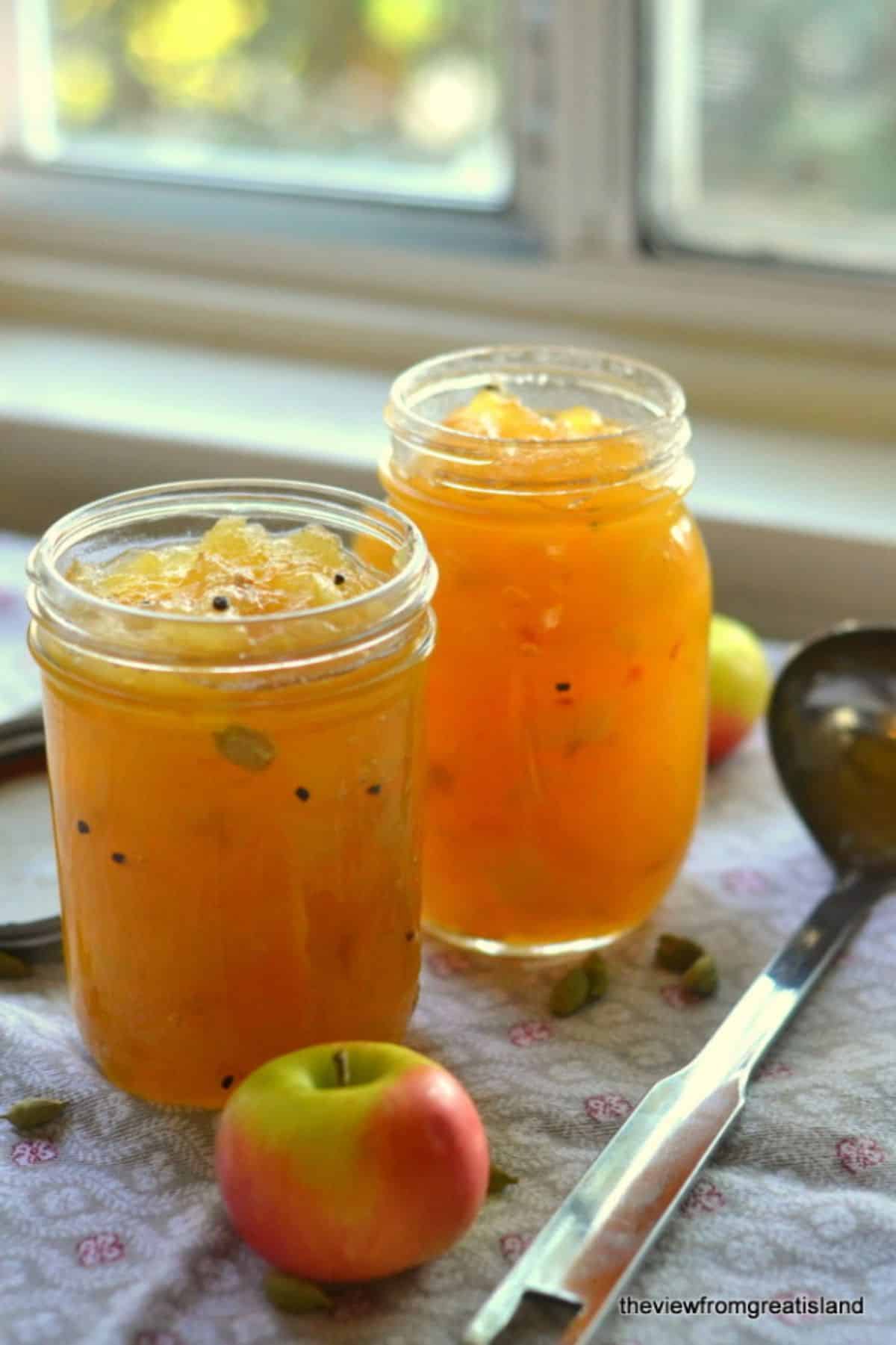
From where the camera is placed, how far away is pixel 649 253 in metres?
1.49

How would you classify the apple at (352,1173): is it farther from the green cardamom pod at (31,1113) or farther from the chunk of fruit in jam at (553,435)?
the chunk of fruit in jam at (553,435)

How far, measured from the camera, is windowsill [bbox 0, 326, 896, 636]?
1276 mm

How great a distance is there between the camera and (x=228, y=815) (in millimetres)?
740

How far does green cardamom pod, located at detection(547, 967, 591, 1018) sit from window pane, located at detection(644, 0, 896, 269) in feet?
2.61

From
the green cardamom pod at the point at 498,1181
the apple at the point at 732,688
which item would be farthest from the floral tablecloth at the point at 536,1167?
the apple at the point at 732,688

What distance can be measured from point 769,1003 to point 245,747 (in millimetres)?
319

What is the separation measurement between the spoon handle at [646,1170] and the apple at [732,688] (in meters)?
0.24

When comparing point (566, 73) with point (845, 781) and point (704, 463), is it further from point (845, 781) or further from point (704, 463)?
point (845, 781)

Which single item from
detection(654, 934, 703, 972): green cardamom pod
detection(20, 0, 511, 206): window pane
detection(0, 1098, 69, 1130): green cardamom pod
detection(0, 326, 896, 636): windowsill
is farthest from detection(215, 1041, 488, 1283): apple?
detection(20, 0, 511, 206): window pane

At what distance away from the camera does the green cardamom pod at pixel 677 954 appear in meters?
0.92

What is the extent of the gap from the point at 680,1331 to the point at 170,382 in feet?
3.62

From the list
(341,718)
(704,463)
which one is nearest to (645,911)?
(341,718)

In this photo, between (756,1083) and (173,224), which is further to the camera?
(173,224)

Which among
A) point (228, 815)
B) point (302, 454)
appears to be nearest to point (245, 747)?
point (228, 815)
